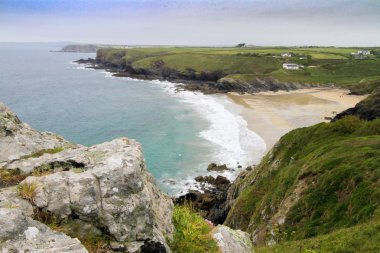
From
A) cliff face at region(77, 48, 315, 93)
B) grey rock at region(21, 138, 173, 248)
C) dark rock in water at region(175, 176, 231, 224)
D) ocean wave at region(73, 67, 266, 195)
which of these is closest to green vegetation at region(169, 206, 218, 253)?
grey rock at region(21, 138, 173, 248)

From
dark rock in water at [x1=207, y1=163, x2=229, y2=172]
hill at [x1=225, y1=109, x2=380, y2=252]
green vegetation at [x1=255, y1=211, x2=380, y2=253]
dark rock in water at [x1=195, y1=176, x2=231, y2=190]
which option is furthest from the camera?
dark rock in water at [x1=207, y1=163, x2=229, y2=172]

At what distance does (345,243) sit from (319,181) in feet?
31.7

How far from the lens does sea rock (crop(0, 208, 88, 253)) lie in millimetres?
6301

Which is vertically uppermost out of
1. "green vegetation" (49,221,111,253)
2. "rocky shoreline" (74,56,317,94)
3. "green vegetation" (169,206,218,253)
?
"green vegetation" (49,221,111,253)

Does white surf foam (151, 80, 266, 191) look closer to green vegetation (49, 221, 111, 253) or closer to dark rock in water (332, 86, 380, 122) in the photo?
dark rock in water (332, 86, 380, 122)

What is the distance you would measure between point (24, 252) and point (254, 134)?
236 ft

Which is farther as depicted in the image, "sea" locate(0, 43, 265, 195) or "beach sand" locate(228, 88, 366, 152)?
"beach sand" locate(228, 88, 366, 152)

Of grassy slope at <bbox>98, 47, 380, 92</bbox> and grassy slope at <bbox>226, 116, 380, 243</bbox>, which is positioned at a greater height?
grassy slope at <bbox>98, 47, 380, 92</bbox>

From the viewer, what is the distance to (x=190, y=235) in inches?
359

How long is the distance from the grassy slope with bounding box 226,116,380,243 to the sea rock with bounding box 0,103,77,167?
16.5 metres

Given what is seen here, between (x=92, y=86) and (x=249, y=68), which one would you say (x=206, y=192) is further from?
(x=249, y=68)

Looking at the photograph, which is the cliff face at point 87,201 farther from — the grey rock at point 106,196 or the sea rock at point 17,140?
the sea rock at point 17,140

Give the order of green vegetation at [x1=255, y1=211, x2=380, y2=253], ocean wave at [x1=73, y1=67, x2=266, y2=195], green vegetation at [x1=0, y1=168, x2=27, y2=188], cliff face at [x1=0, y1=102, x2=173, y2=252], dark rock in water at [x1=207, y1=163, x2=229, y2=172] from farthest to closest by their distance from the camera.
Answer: dark rock in water at [x1=207, y1=163, x2=229, y2=172] < ocean wave at [x1=73, y1=67, x2=266, y2=195] < green vegetation at [x1=255, y1=211, x2=380, y2=253] < green vegetation at [x1=0, y1=168, x2=27, y2=188] < cliff face at [x1=0, y1=102, x2=173, y2=252]

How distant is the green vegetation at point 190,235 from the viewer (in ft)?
28.7
